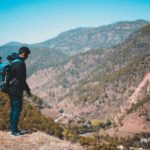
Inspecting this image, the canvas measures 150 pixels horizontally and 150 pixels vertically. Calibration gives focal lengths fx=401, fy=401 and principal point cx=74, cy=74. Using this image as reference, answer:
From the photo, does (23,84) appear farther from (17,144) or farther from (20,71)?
(17,144)

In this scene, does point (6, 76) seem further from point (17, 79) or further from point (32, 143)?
point (32, 143)

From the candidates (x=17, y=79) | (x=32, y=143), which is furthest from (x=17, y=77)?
(x=32, y=143)

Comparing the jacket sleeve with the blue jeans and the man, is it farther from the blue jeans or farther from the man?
the blue jeans

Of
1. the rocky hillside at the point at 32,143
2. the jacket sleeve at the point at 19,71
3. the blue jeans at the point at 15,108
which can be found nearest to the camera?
the jacket sleeve at the point at 19,71

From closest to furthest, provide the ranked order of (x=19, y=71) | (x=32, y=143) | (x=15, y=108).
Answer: (x=19, y=71) < (x=15, y=108) < (x=32, y=143)

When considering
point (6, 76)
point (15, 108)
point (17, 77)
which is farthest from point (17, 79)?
point (15, 108)

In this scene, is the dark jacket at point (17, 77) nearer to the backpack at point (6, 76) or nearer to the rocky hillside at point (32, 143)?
the backpack at point (6, 76)

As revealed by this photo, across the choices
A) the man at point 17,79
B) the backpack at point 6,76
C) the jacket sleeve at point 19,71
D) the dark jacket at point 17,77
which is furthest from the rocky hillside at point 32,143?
the jacket sleeve at point 19,71

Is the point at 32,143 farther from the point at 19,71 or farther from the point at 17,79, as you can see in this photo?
the point at 19,71

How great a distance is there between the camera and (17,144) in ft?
77.4

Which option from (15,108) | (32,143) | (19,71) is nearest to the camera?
(19,71)

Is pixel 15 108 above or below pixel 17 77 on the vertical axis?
below

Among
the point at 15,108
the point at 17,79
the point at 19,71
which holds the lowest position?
the point at 15,108

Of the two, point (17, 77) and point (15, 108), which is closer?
point (17, 77)
